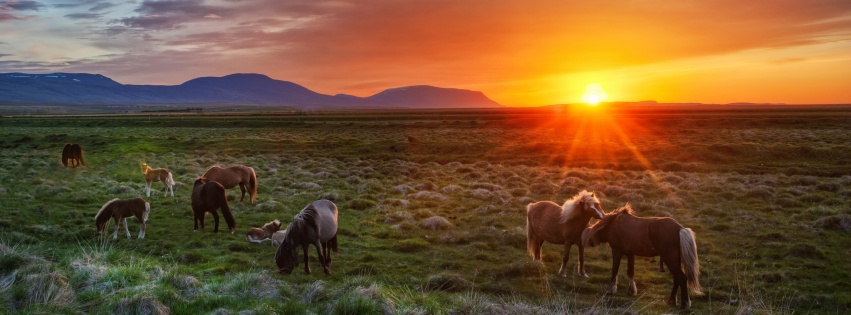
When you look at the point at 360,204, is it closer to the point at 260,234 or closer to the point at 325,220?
the point at 260,234

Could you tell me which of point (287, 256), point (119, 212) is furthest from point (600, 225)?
point (119, 212)

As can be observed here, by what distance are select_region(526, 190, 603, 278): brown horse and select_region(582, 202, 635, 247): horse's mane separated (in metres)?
0.29

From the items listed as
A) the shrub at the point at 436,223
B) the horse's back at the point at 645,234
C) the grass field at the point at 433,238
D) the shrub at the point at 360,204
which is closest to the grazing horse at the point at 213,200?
the grass field at the point at 433,238

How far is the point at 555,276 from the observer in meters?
10.8

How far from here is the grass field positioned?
7805 millimetres

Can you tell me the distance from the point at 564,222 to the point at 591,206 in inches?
29.6

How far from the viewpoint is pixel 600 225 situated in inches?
405

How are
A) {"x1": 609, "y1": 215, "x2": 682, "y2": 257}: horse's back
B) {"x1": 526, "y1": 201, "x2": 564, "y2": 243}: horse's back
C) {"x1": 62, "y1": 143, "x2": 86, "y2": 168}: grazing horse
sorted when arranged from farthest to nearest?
{"x1": 62, "y1": 143, "x2": 86, "y2": 168}: grazing horse
{"x1": 526, "y1": 201, "x2": 564, "y2": 243}: horse's back
{"x1": 609, "y1": 215, "x2": 682, "y2": 257}: horse's back

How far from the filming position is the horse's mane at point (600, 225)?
10.2 metres

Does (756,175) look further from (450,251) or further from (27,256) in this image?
(27,256)

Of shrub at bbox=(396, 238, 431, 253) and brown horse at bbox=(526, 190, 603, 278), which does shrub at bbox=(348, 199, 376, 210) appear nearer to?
shrub at bbox=(396, 238, 431, 253)

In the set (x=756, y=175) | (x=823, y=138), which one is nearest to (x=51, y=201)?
(x=756, y=175)

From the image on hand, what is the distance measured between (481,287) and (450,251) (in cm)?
306

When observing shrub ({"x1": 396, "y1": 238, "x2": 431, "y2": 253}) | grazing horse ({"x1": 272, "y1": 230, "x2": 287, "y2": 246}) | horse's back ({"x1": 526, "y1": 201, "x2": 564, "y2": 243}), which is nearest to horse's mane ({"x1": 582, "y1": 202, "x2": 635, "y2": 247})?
horse's back ({"x1": 526, "y1": 201, "x2": 564, "y2": 243})
